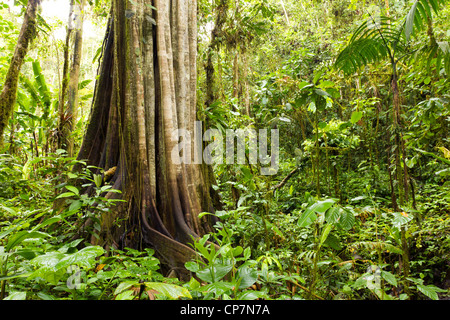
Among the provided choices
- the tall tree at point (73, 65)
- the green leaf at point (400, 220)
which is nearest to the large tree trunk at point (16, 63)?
the tall tree at point (73, 65)

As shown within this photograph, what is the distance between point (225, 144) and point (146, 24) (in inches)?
74.5

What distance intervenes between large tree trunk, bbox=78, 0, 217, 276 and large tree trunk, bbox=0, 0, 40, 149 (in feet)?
3.62

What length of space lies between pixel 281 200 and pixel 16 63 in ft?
13.0

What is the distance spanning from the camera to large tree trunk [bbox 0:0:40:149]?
10.8 feet

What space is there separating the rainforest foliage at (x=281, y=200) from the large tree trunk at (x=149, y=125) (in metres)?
0.10

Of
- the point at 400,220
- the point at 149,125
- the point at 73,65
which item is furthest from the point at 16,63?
the point at 400,220

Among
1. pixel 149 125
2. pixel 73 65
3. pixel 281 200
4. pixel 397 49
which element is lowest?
pixel 281 200

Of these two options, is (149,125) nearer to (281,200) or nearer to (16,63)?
(16,63)

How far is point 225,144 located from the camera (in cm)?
410

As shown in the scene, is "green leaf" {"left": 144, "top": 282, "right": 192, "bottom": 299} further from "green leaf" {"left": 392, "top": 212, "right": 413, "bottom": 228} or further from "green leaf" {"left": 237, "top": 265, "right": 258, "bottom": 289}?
"green leaf" {"left": 392, "top": 212, "right": 413, "bottom": 228}

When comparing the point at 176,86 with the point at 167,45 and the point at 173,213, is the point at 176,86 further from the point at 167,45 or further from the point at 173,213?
the point at 173,213

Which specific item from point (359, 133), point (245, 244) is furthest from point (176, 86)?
point (359, 133)

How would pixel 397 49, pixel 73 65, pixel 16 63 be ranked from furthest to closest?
pixel 73 65
pixel 16 63
pixel 397 49

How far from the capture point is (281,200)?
4.49 metres
